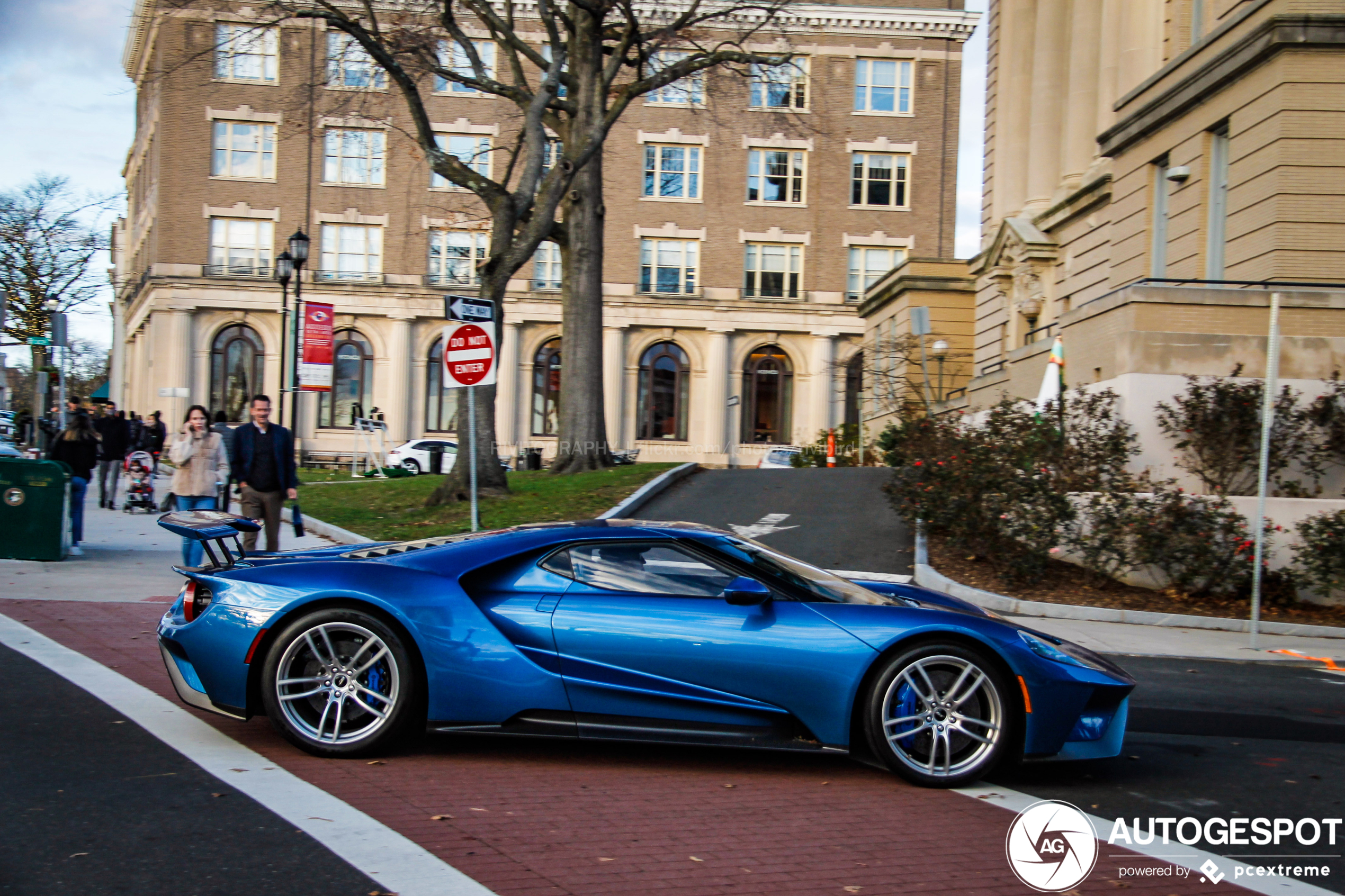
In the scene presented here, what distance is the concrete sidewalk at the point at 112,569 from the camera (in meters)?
11.1

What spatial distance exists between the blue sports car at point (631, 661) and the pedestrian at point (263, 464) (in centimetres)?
629

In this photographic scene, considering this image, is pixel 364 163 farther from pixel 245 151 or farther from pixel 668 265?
pixel 668 265

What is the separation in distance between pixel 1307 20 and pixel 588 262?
13.6 m

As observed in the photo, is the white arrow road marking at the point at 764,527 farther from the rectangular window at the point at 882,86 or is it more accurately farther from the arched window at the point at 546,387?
Result: the rectangular window at the point at 882,86

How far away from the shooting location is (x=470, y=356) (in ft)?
44.8

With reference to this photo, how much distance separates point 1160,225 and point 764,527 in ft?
35.0

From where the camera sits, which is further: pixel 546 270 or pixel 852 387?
pixel 546 270

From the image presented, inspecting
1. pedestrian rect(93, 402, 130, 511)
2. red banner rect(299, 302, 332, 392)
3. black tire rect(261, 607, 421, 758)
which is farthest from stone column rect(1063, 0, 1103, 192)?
black tire rect(261, 607, 421, 758)

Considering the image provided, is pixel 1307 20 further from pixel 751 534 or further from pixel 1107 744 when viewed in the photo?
pixel 1107 744

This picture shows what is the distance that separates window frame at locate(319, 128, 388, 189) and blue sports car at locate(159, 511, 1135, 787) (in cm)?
4866

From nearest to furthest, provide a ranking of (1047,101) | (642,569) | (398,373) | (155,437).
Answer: (642,569) → (155,437) → (1047,101) → (398,373)

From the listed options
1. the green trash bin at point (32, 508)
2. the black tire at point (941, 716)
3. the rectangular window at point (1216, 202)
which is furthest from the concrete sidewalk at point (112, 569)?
the rectangular window at point (1216, 202)

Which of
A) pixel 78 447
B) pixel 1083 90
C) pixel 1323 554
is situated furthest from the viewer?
pixel 1083 90

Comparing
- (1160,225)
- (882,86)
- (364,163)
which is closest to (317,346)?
(1160,225)
